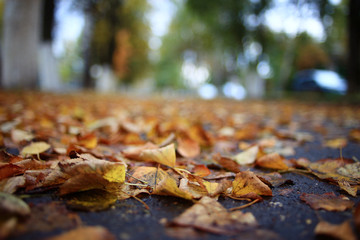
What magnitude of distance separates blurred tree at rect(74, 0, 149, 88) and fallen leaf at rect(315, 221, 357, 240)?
14296 mm

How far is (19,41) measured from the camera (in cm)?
571

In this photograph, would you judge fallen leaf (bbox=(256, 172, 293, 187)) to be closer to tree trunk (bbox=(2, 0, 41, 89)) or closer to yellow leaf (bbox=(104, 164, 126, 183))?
yellow leaf (bbox=(104, 164, 126, 183))

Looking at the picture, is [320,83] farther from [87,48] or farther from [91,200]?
[91,200]

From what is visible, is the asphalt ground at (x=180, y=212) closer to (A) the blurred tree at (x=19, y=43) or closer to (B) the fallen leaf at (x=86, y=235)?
(B) the fallen leaf at (x=86, y=235)

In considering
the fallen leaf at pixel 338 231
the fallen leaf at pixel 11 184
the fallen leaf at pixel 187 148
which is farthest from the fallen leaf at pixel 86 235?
the fallen leaf at pixel 187 148

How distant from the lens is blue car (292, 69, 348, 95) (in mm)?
13055

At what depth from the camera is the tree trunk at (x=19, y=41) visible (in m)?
5.49

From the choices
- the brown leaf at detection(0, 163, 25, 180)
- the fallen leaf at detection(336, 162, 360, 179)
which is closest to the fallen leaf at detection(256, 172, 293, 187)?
the fallen leaf at detection(336, 162, 360, 179)

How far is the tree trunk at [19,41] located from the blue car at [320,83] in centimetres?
1393

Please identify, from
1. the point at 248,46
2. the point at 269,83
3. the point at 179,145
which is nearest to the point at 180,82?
the point at 269,83

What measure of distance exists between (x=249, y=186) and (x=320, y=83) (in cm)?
1558

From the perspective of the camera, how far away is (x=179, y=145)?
126 cm

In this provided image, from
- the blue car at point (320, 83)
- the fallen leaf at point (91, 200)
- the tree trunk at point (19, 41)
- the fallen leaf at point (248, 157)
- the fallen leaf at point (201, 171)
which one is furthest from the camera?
the blue car at point (320, 83)

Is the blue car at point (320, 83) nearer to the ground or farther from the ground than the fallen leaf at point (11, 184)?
farther from the ground
